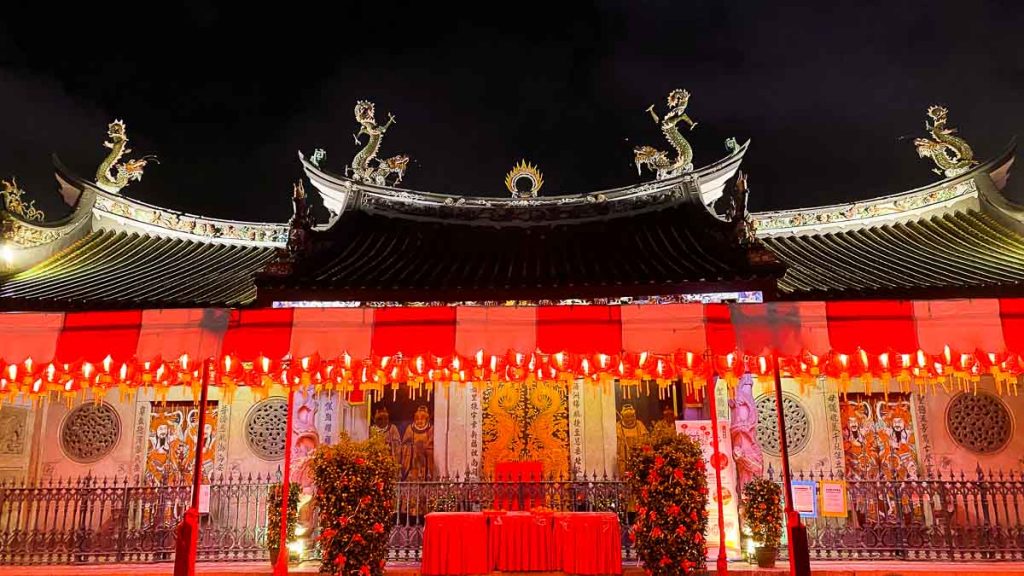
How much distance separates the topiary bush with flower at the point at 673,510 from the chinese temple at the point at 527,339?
0.73m

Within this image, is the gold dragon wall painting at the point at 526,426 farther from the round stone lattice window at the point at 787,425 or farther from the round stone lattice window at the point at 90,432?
the round stone lattice window at the point at 90,432

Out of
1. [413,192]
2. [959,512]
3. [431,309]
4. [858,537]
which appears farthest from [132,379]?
[959,512]

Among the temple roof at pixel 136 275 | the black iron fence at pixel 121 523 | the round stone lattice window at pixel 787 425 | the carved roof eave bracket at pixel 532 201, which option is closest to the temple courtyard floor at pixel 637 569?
the black iron fence at pixel 121 523

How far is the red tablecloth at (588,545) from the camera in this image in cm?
895

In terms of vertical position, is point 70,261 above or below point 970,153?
below

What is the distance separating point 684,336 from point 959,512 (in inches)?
321

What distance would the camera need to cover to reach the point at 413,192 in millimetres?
13070

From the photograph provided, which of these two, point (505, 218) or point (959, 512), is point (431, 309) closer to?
point (505, 218)

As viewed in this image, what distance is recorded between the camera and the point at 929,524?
11359mm

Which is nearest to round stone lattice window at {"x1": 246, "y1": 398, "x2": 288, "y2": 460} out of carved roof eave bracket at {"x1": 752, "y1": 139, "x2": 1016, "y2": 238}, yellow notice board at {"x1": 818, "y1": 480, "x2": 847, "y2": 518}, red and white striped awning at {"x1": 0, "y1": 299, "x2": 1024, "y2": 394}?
red and white striped awning at {"x1": 0, "y1": 299, "x2": 1024, "y2": 394}

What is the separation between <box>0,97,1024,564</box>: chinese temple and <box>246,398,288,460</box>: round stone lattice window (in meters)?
0.04

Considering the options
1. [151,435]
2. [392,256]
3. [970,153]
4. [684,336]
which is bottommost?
[151,435]

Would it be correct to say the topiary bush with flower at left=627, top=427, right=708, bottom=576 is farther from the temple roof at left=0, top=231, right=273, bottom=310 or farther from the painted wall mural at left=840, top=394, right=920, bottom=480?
the temple roof at left=0, top=231, right=273, bottom=310

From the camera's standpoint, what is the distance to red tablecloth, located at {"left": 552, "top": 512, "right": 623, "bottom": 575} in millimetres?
8949
